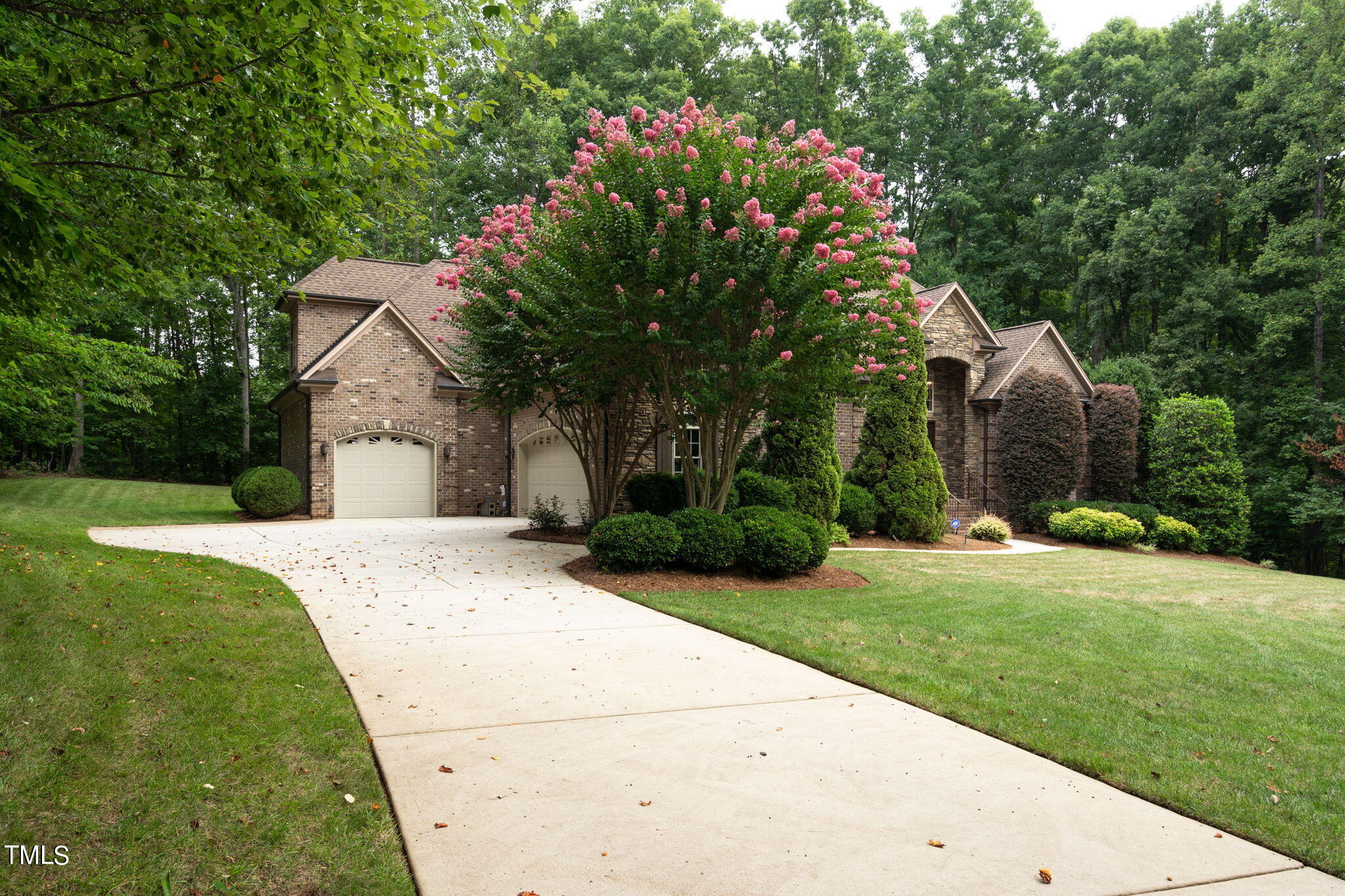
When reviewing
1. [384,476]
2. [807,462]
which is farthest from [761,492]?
[384,476]

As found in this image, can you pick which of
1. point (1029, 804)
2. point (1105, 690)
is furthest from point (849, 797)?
point (1105, 690)

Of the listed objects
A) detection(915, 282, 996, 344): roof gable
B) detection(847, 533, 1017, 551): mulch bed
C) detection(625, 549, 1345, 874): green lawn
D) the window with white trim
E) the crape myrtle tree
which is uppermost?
detection(915, 282, 996, 344): roof gable

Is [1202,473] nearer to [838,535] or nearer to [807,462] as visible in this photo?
[838,535]

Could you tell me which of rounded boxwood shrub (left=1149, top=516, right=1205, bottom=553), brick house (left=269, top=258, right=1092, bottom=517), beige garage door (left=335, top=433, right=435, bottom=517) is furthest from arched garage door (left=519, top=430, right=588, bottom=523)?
rounded boxwood shrub (left=1149, top=516, right=1205, bottom=553)

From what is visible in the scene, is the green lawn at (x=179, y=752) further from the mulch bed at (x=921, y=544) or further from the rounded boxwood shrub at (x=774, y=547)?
the mulch bed at (x=921, y=544)

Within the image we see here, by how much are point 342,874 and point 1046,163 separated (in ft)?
134

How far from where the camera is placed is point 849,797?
336 cm

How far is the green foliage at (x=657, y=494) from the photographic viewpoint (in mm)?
14125

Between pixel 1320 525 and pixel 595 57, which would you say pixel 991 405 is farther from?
Result: pixel 595 57

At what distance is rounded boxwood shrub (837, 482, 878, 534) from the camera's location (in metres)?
15.5

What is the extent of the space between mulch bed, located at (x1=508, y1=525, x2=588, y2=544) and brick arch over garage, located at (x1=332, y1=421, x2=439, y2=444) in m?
5.40

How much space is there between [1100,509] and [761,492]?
1122 centimetres

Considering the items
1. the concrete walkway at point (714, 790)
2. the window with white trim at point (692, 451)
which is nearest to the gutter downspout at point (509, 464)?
the window with white trim at point (692, 451)

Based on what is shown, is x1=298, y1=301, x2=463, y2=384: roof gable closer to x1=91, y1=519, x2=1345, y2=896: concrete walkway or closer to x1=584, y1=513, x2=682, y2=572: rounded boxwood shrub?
x1=584, y1=513, x2=682, y2=572: rounded boxwood shrub
